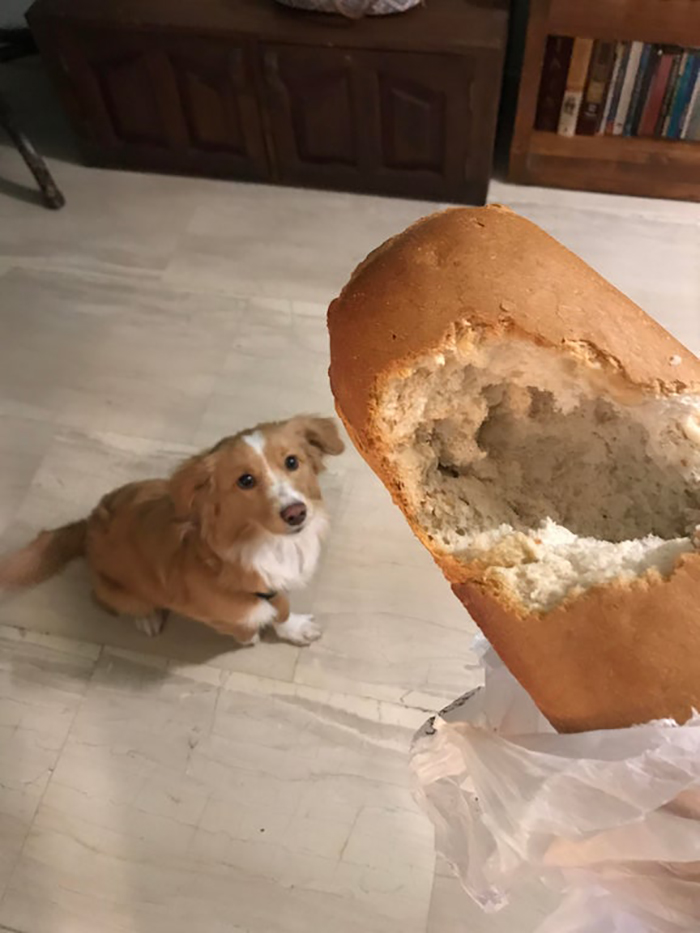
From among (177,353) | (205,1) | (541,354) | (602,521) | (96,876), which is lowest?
(96,876)

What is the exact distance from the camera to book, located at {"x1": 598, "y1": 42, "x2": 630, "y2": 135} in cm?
174

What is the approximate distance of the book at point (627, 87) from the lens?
174 centimetres

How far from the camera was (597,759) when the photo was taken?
48cm

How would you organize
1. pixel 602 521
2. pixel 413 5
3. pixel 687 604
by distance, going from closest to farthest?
1. pixel 687 604
2. pixel 602 521
3. pixel 413 5

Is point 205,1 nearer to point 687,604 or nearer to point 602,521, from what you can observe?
point 602,521

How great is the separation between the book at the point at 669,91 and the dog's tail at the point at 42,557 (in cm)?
164

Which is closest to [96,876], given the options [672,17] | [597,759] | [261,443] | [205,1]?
[261,443]

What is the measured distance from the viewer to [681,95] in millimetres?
1812

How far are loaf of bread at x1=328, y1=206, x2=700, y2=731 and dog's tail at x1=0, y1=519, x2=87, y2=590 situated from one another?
1.03 m

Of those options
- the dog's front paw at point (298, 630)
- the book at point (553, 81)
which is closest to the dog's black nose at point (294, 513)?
the dog's front paw at point (298, 630)

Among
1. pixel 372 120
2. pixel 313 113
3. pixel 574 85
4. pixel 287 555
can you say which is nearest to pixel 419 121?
pixel 372 120

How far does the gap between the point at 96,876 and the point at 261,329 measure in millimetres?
1202

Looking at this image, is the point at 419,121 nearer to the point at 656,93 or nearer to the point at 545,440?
the point at 656,93

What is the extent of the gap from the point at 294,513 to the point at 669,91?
4.70 feet
